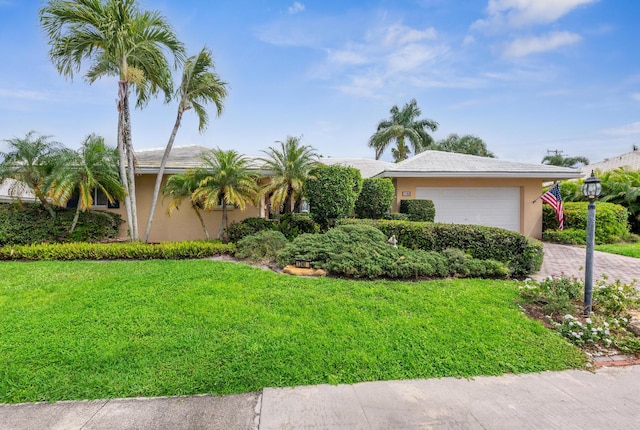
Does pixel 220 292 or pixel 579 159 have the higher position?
pixel 579 159

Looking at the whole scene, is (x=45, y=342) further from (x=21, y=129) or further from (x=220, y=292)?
(x=21, y=129)

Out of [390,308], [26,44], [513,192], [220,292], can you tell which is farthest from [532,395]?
[26,44]

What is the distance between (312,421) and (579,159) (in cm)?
4298

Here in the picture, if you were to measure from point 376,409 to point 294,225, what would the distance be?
→ 24.1 feet

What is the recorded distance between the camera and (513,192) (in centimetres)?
1224

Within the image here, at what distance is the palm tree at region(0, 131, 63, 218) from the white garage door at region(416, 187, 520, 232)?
12.7 m

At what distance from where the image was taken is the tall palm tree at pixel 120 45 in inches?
289

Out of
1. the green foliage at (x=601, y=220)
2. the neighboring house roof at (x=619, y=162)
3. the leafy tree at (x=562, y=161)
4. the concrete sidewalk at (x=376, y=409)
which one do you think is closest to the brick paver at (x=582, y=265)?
the green foliage at (x=601, y=220)

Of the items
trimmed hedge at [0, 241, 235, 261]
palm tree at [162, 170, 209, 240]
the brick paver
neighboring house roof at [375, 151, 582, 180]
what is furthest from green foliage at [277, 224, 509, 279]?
neighboring house roof at [375, 151, 582, 180]

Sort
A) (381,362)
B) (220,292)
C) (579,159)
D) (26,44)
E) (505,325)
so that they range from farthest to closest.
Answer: (579,159) → (26,44) → (220,292) → (505,325) → (381,362)

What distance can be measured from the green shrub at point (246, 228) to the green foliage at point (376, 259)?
101 inches

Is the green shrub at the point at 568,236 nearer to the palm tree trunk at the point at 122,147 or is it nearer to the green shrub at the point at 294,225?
the green shrub at the point at 294,225

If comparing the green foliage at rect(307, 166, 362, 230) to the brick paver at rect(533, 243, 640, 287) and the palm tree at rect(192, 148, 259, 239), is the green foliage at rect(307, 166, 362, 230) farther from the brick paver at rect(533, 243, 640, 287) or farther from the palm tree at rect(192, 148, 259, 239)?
the brick paver at rect(533, 243, 640, 287)

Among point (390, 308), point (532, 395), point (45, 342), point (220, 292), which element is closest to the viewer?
point (532, 395)
